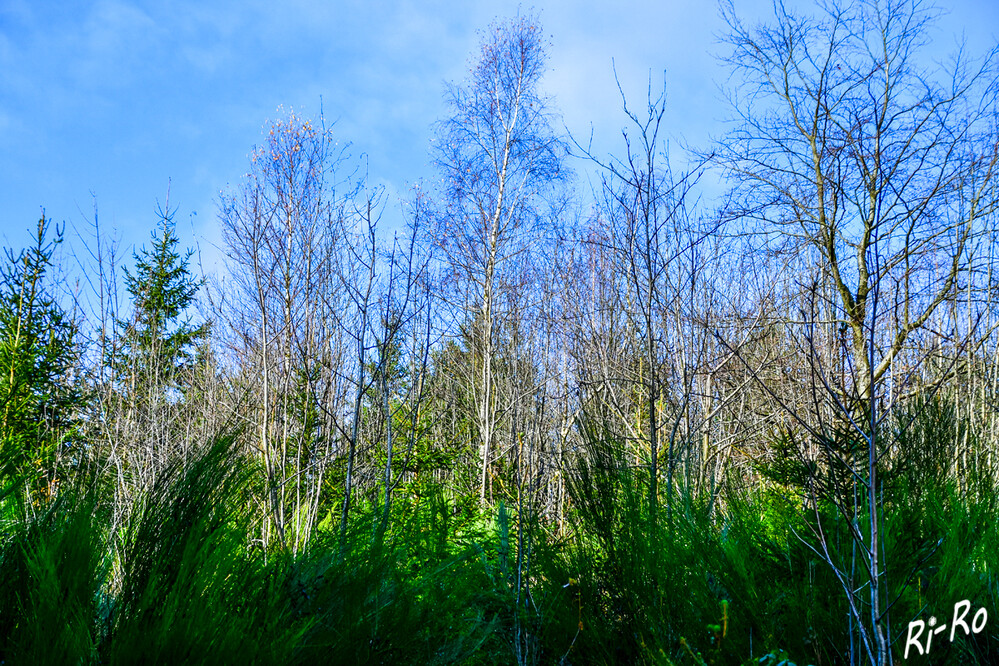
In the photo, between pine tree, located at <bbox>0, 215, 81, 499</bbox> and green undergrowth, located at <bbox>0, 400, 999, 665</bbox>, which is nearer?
green undergrowth, located at <bbox>0, 400, 999, 665</bbox>

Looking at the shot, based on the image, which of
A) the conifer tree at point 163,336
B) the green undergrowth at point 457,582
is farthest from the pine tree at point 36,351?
the green undergrowth at point 457,582

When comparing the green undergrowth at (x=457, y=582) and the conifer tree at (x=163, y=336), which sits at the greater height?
the conifer tree at (x=163, y=336)

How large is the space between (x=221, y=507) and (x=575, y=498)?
155 centimetres

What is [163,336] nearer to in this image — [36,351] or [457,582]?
[36,351]

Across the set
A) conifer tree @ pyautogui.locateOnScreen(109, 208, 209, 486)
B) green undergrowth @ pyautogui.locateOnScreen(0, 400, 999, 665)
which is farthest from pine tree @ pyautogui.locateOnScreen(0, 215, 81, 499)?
green undergrowth @ pyautogui.locateOnScreen(0, 400, 999, 665)

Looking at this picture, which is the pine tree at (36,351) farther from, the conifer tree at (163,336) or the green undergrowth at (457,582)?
the green undergrowth at (457,582)

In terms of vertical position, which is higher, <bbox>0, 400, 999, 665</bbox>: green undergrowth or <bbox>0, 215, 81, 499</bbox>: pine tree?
<bbox>0, 215, 81, 499</bbox>: pine tree

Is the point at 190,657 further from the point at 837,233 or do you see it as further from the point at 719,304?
the point at 837,233

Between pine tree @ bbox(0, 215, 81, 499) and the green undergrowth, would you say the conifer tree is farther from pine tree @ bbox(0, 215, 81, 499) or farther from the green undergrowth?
the green undergrowth

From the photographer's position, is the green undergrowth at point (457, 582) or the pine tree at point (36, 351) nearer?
the green undergrowth at point (457, 582)

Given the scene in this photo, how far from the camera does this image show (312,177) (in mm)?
7688

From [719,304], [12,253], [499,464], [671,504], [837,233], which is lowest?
[671,504]

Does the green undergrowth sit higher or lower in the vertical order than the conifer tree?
lower

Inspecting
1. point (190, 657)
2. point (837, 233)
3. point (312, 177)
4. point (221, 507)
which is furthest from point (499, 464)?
point (190, 657)
